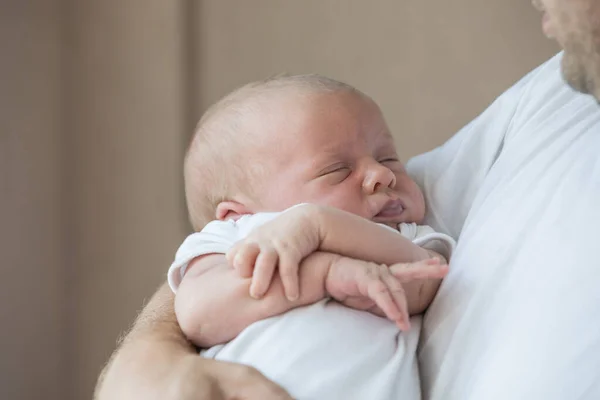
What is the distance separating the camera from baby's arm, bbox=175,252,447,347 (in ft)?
2.18

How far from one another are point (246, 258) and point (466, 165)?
0.39 m

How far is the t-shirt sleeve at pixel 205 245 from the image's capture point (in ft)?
2.67

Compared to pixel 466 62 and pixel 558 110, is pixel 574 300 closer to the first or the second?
pixel 558 110

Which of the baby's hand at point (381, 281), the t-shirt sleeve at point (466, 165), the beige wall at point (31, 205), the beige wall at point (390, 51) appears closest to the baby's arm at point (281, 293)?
the baby's hand at point (381, 281)

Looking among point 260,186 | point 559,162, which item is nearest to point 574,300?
point 559,162

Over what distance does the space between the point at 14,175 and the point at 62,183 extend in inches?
5.4

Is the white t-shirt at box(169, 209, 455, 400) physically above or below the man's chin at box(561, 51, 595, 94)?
below

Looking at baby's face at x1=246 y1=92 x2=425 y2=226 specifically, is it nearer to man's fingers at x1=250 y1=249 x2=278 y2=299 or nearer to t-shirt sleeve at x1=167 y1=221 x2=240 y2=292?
t-shirt sleeve at x1=167 y1=221 x2=240 y2=292

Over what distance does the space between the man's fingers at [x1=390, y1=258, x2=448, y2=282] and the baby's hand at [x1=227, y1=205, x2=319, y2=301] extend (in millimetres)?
96

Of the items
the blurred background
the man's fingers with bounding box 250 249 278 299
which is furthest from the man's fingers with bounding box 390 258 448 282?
the blurred background

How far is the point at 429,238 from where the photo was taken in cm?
83

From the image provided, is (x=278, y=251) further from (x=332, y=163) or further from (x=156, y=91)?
(x=156, y=91)

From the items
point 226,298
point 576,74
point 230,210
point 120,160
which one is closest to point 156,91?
point 120,160

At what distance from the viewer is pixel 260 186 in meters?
0.92
